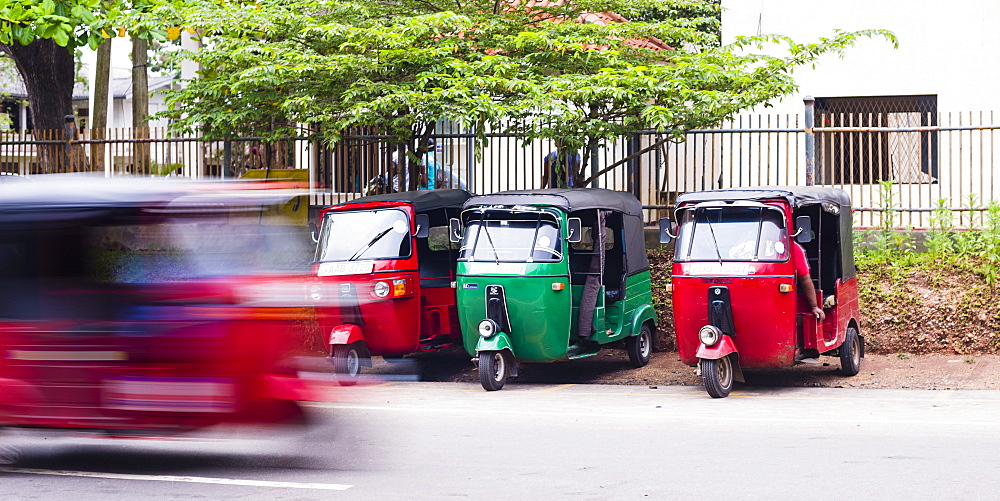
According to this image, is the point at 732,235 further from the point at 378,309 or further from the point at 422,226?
the point at 378,309

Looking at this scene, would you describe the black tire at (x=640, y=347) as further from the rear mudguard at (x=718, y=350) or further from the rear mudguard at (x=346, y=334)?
the rear mudguard at (x=346, y=334)

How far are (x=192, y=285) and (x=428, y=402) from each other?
483cm

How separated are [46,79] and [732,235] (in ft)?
52.6

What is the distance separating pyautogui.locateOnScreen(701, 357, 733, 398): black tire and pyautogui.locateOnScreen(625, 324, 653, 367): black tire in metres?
2.31

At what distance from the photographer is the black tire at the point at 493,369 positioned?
39.6 feet

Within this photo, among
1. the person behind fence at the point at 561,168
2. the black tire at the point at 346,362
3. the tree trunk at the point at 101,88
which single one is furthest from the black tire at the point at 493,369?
the tree trunk at the point at 101,88

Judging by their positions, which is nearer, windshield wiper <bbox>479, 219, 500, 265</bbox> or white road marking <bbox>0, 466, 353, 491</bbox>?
white road marking <bbox>0, 466, 353, 491</bbox>

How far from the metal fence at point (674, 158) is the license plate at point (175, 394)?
9.37m

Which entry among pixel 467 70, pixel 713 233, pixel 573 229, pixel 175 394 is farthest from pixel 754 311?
pixel 175 394

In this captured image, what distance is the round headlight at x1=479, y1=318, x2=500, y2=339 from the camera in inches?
474

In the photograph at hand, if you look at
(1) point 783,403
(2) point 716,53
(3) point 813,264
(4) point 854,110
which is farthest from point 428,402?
(4) point 854,110

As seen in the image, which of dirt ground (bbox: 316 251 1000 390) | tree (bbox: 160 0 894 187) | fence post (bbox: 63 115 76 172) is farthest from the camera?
fence post (bbox: 63 115 76 172)

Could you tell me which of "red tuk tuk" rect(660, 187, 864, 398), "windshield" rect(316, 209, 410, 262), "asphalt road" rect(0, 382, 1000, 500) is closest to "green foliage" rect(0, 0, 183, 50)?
"windshield" rect(316, 209, 410, 262)

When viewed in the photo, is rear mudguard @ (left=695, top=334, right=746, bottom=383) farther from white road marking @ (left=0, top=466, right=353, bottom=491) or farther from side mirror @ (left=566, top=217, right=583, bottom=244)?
white road marking @ (left=0, top=466, right=353, bottom=491)
